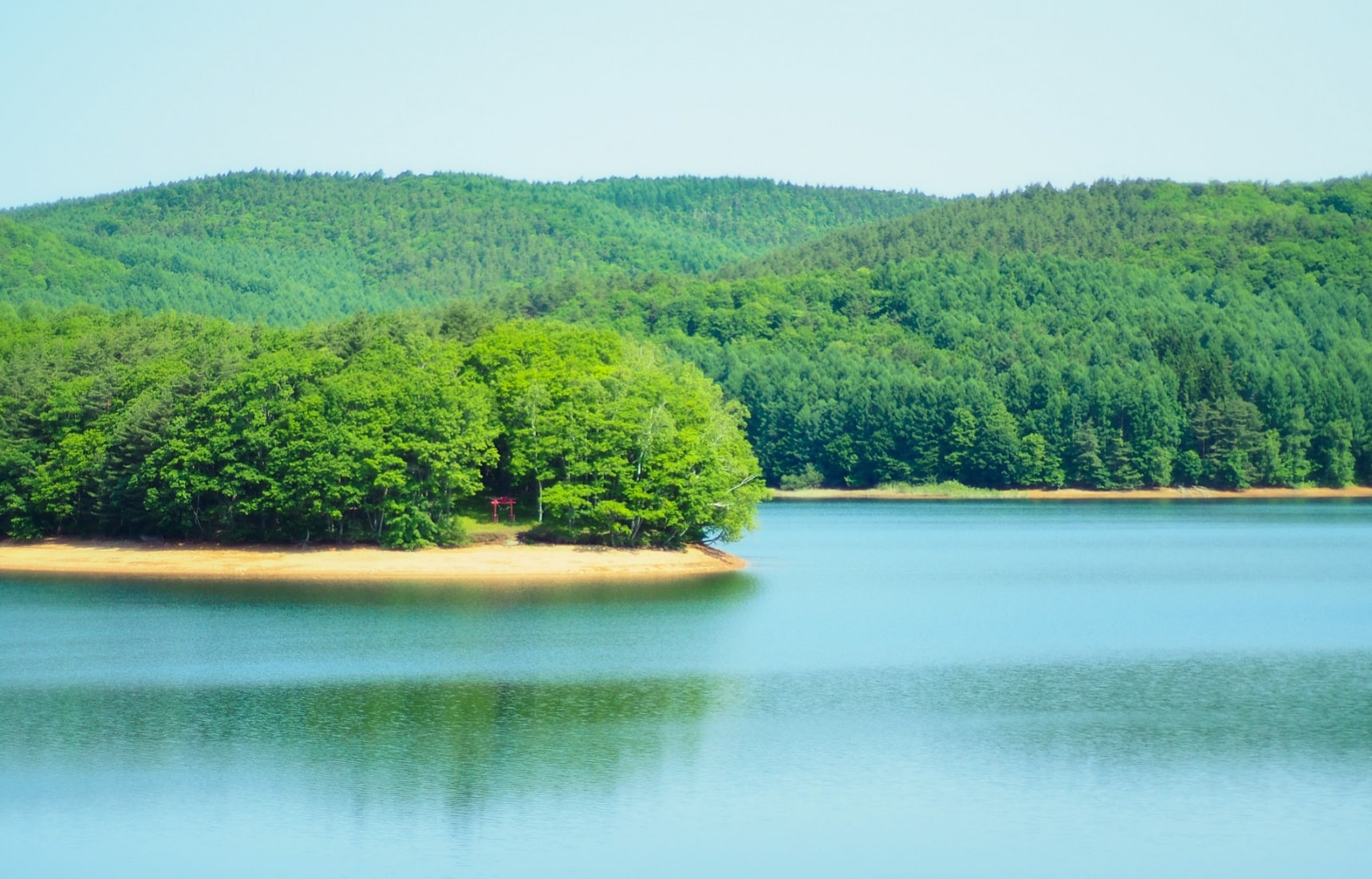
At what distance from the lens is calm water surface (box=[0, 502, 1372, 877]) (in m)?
25.0

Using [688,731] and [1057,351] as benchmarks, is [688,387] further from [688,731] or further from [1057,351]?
[1057,351]

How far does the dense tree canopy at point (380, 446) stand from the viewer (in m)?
68.4

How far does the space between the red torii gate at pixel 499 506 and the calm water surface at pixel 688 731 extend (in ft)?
50.1

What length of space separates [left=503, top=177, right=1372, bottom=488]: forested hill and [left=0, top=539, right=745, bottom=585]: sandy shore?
73396 mm

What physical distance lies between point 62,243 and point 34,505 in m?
127

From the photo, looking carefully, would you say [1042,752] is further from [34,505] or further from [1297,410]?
[1297,410]

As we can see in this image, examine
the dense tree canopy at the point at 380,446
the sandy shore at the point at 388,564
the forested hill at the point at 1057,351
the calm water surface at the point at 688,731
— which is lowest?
the calm water surface at the point at 688,731

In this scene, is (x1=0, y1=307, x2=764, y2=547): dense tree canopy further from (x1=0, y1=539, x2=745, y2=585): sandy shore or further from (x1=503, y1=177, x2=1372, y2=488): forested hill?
(x1=503, y1=177, x2=1372, y2=488): forested hill

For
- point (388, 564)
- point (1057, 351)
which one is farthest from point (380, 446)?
point (1057, 351)

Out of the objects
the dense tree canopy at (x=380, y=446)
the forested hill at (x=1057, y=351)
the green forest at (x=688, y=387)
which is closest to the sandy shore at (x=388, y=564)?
the dense tree canopy at (x=380, y=446)

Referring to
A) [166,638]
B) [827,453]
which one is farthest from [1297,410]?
[166,638]

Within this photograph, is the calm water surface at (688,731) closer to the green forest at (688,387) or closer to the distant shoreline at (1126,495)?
the green forest at (688,387)

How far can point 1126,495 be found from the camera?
136875 millimetres

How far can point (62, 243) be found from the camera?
191250mm
